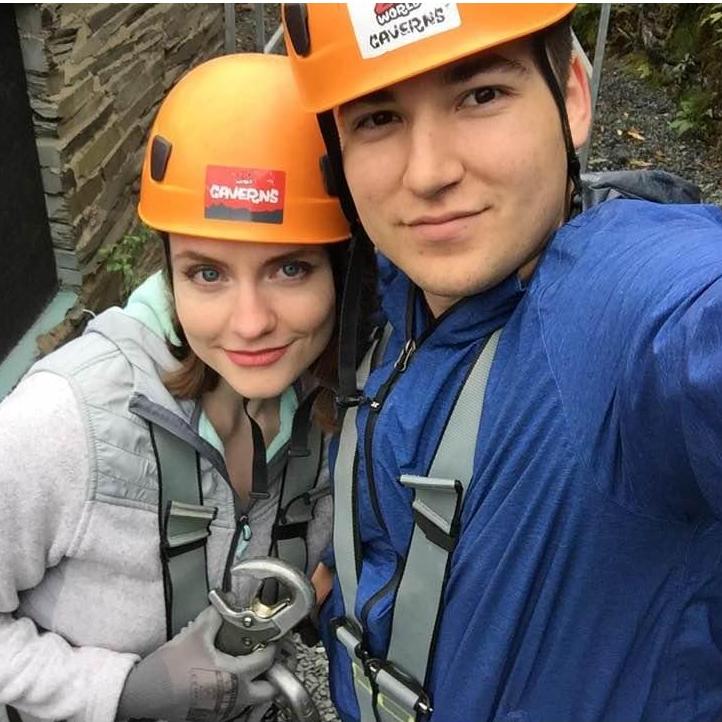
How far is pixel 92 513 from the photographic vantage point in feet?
6.22

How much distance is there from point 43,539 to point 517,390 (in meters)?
1.10

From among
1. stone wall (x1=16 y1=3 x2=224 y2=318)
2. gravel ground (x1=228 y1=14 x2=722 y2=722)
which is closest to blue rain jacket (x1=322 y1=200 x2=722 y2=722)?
stone wall (x1=16 y1=3 x2=224 y2=318)

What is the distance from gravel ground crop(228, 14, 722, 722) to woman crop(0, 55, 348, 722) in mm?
5719

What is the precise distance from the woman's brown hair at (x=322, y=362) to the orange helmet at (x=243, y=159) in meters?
0.11

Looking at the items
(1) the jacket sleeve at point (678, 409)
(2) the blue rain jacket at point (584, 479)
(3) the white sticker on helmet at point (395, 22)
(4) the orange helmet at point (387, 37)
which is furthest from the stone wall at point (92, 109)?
(1) the jacket sleeve at point (678, 409)

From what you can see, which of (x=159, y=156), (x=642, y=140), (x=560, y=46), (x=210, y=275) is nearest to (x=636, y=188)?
(x=560, y=46)

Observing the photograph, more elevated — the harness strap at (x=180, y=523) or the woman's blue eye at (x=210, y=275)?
the woman's blue eye at (x=210, y=275)

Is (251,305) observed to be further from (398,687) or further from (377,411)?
(398,687)

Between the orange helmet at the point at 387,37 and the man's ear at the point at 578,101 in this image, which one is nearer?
the orange helmet at the point at 387,37

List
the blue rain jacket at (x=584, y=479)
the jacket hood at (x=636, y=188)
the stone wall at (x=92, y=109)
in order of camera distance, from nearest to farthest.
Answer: the blue rain jacket at (x=584, y=479)
the jacket hood at (x=636, y=188)
the stone wall at (x=92, y=109)

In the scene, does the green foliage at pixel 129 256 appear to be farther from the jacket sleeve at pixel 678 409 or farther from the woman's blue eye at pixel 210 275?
the jacket sleeve at pixel 678 409

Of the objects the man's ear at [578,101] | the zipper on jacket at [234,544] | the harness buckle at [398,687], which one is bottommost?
the harness buckle at [398,687]

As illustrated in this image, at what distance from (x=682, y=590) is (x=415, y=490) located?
49 cm

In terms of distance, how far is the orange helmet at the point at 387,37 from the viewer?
1488mm
